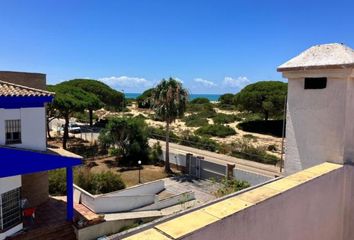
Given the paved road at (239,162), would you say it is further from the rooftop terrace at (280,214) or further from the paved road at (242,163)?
the rooftop terrace at (280,214)

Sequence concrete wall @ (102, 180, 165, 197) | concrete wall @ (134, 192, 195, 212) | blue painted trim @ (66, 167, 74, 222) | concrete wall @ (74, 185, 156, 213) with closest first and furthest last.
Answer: blue painted trim @ (66, 167, 74, 222) < concrete wall @ (74, 185, 156, 213) < concrete wall @ (134, 192, 195, 212) < concrete wall @ (102, 180, 165, 197)

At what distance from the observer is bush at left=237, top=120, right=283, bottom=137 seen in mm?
43850

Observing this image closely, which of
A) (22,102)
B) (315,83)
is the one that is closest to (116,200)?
(22,102)

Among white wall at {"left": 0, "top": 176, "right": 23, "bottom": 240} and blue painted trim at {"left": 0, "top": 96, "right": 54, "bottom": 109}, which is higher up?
blue painted trim at {"left": 0, "top": 96, "right": 54, "bottom": 109}

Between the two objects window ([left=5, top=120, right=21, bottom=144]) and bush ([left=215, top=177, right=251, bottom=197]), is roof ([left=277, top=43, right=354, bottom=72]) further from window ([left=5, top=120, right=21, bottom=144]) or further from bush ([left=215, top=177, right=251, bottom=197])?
bush ([left=215, top=177, right=251, bottom=197])

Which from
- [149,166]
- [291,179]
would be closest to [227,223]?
[291,179]

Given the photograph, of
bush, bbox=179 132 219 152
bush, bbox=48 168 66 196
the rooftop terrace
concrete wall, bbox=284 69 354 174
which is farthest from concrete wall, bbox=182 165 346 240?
bush, bbox=179 132 219 152

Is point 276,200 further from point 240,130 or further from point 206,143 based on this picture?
point 240,130

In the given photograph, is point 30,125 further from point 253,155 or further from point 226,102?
point 226,102

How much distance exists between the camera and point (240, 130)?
45.7m

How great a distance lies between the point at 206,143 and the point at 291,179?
27.4 m

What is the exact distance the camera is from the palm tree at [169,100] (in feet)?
75.3

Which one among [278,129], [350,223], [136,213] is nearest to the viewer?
[350,223]

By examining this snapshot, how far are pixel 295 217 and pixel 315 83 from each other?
6.45 ft
